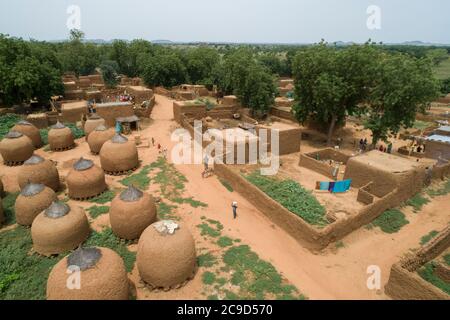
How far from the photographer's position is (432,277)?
38.2ft

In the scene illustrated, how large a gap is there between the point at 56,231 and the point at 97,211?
3.37m

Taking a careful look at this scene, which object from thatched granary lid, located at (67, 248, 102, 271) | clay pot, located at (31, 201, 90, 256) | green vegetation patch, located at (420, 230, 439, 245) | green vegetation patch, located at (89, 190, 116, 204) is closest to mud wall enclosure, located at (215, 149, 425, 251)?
green vegetation patch, located at (420, 230, 439, 245)

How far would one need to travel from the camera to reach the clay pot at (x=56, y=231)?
11703 millimetres

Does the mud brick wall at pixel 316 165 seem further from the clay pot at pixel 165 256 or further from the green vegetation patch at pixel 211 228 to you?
the clay pot at pixel 165 256

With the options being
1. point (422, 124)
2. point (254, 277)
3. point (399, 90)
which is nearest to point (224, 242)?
point (254, 277)

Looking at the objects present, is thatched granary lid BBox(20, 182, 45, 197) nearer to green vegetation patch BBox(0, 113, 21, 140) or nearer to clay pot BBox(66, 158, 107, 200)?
clay pot BBox(66, 158, 107, 200)

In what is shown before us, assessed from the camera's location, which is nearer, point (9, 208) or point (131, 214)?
point (131, 214)

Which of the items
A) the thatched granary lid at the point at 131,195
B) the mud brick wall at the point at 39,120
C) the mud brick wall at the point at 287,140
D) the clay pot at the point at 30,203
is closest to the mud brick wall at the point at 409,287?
the thatched granary lid at the point at 131,195

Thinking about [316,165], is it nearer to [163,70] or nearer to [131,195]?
[131,195]

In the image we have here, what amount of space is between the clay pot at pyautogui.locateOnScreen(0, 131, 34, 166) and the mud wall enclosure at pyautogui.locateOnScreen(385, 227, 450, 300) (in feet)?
75.7

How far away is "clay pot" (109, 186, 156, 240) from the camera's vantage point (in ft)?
40.6

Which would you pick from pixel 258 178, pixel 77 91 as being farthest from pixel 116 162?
pixel 77 91
